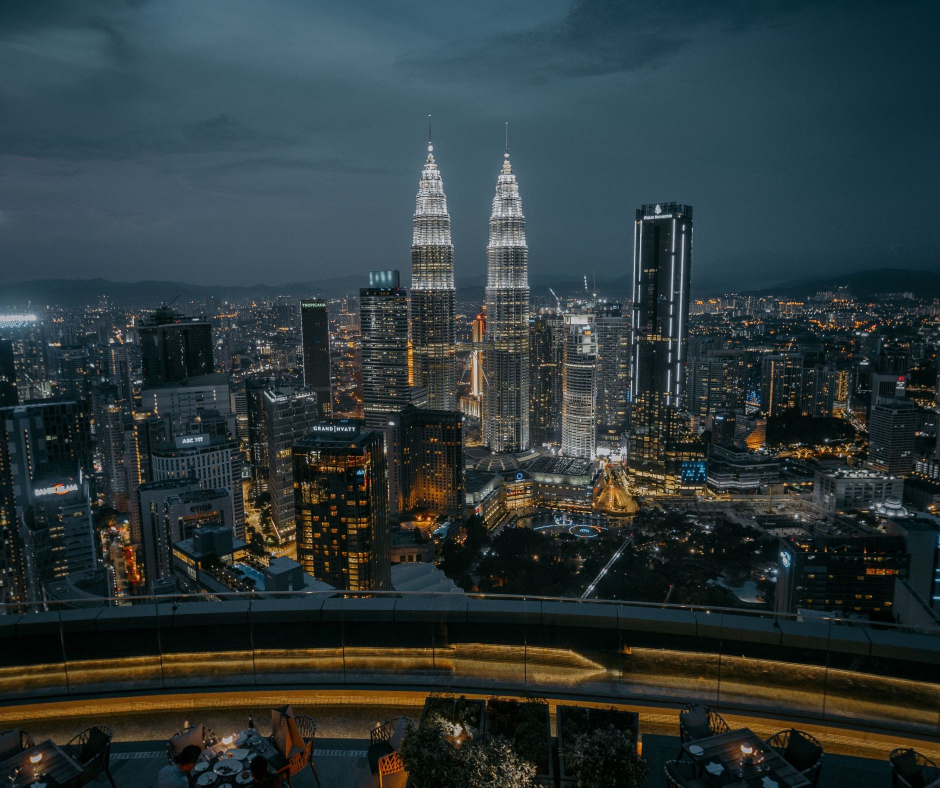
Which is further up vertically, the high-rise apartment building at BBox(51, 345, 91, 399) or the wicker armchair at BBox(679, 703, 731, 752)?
the wicker armchair at BBox(679, 703, 731, 752)

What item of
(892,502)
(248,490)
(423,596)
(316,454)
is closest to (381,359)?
(248,490)

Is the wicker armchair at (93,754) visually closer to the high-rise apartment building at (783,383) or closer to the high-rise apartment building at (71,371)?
the high-rise apartment building at (71,371)

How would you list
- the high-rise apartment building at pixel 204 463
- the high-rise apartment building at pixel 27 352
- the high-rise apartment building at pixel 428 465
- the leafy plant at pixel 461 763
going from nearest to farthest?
the leafy plant at pixel 461 763 → the high-rise apartment building at pixel 204 463 → the high-rise apartment building at pixel 428 465 → the high-rise apartment building at pixel 27 352

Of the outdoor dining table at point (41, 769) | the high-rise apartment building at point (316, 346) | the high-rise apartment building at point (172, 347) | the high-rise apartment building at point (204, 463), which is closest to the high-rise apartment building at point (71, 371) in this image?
the high-rise apartment building at point (172, 347)

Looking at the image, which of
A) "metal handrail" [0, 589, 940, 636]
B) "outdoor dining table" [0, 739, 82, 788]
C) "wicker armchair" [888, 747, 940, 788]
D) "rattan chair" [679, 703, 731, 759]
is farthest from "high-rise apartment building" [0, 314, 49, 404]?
"wicker armchair" [888, 747, 940, 788]

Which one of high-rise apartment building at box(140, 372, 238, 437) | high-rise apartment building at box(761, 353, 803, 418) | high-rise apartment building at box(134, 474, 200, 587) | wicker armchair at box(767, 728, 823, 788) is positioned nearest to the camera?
wicker armchair at box(767, 728, 823, 788)

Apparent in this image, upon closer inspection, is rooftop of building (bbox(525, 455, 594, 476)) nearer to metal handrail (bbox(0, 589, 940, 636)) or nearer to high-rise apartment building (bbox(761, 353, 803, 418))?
high-rise apartment building (bbox(761, 353, 803, 418))

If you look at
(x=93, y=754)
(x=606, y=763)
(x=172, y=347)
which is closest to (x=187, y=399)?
(x=172, y=347)
